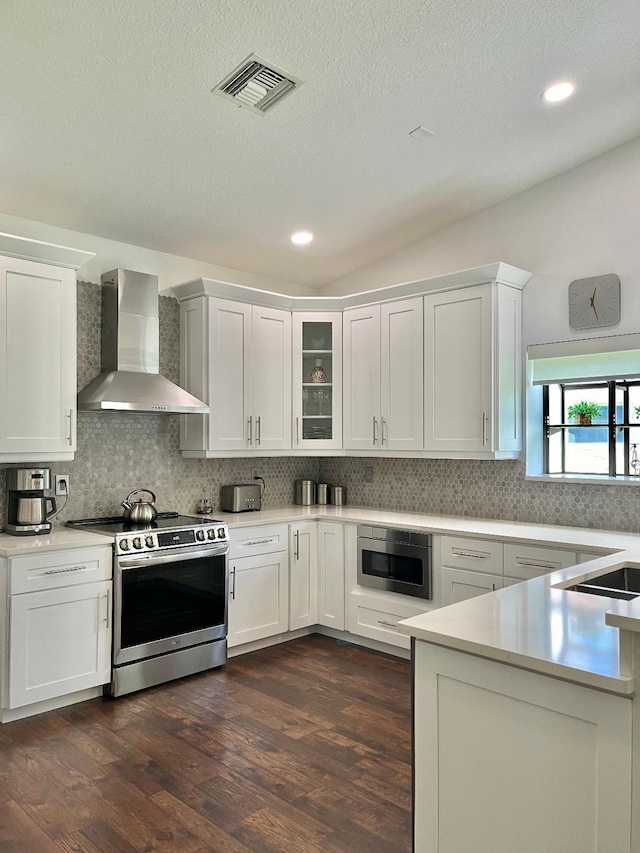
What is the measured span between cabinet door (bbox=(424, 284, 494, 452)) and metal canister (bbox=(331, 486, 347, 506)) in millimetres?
1139

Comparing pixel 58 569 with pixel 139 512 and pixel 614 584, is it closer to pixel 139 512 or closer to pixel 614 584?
pixel 139 512

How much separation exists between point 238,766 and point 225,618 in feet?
4.51

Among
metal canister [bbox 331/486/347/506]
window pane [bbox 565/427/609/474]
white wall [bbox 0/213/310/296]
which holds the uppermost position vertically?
white wall [bbox 0/213/310/296]

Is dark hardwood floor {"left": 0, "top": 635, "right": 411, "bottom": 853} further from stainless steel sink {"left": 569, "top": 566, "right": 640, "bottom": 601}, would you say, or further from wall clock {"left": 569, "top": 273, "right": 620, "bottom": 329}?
wall clock {"left": 569, "top": 273, "right": 620, "bottom": 329}

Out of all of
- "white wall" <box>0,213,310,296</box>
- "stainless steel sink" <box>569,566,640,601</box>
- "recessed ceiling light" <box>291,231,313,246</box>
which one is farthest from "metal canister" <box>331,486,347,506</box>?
"stainless steel sink" <box>569,566,640,601</box>

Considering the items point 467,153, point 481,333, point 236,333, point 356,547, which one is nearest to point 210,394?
point 236,333

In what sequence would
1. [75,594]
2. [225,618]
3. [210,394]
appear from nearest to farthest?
[75,594], [225,618], [210,394]

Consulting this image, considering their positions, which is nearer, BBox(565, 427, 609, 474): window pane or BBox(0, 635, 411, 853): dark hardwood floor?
BBox(0, 635, 411, 853): dark hardwood floor

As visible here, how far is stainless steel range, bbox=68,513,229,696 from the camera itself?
3.67 m

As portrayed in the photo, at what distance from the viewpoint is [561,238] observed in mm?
4195

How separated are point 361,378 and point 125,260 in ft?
6.18

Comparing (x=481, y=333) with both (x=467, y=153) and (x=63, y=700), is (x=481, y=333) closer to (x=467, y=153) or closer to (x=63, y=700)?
(x=467, y=153)

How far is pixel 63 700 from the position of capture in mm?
3521

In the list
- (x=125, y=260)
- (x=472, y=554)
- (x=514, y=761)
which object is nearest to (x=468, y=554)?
(x=472, y=554)
